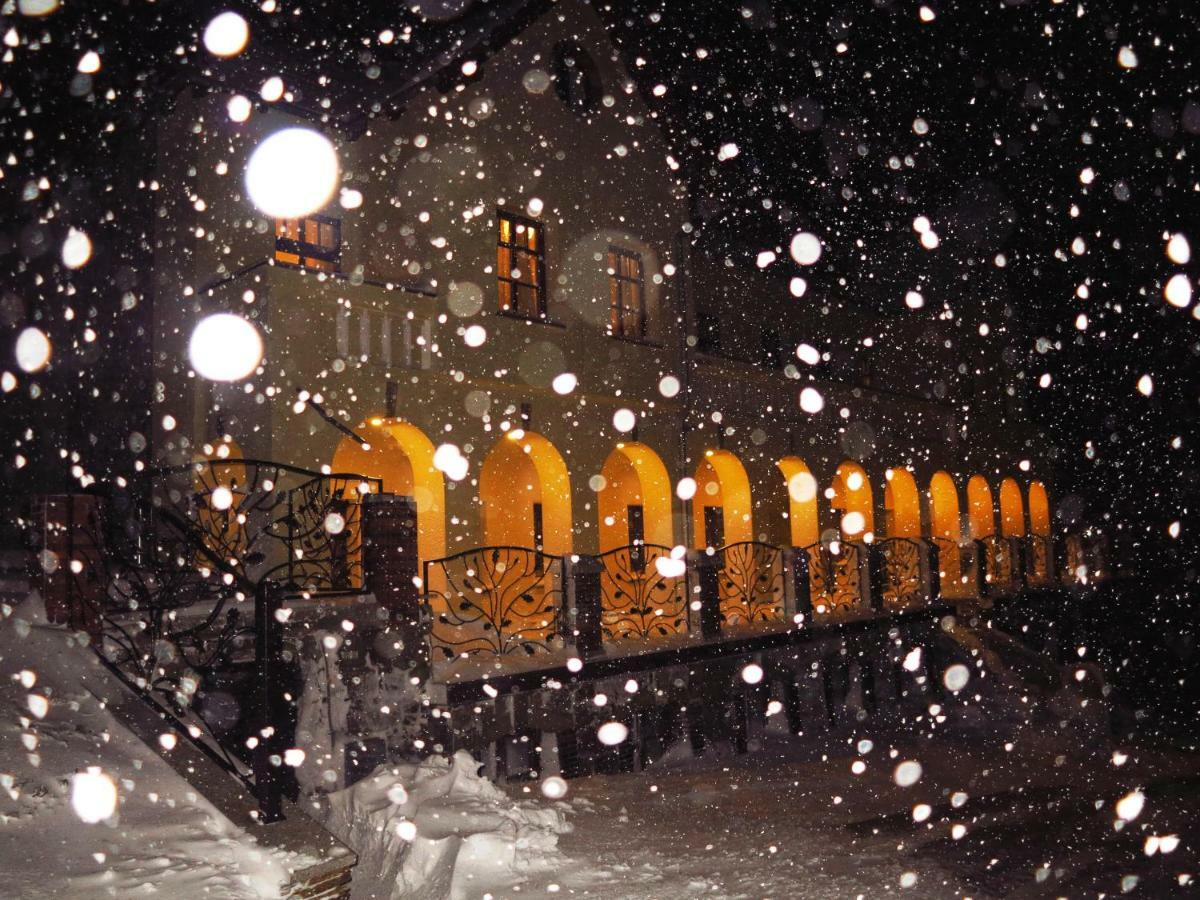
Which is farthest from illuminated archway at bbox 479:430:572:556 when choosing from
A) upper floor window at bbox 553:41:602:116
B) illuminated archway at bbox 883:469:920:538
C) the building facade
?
illuminated archway at bbox 883:469:920:538

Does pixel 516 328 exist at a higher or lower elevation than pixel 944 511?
higher

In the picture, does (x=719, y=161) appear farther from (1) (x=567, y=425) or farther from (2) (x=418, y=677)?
(2) (x=418, y=677)

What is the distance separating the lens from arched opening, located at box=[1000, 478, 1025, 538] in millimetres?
24078

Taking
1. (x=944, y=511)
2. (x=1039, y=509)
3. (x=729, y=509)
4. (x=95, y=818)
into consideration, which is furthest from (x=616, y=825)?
(x=1039, y=509)

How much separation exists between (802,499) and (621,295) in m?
6.18

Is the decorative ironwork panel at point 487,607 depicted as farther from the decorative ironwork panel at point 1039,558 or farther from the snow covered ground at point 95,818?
the decorative ironwork panel at point 1039,558

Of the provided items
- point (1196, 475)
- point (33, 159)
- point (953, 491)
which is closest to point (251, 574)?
point (33, 159)

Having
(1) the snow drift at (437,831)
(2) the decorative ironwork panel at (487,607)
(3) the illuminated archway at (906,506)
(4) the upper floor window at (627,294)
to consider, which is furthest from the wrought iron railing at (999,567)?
(1) the snow drift at (437,831)

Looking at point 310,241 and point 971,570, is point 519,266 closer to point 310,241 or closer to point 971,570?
point 310,241

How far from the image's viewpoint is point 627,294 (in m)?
15.1

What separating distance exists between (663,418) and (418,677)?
334 inches

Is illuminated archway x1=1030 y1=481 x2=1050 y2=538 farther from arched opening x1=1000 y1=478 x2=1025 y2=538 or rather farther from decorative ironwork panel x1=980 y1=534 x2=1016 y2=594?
decorative ironwork panel x1=980 y1=534 x2=1016 y2=594

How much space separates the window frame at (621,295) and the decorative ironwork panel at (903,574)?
18.3 feet

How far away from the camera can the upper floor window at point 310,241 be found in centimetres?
1145
